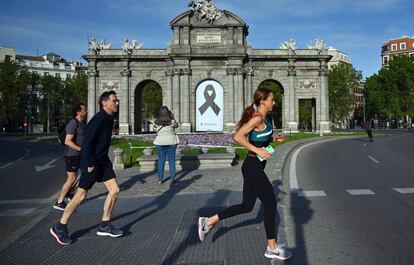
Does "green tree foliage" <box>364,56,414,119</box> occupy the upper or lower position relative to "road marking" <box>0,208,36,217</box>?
upper

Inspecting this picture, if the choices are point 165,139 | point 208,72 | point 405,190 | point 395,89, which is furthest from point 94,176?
point 395,89

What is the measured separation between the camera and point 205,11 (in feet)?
142

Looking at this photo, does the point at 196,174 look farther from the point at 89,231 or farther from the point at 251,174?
the point at 251,174

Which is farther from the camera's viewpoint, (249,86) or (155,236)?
(249,86)

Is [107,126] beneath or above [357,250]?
above

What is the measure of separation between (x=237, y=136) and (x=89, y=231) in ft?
9.73

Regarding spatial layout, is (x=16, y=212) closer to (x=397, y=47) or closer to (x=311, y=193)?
(x=311, y=193)

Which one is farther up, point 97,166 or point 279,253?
point 97,166

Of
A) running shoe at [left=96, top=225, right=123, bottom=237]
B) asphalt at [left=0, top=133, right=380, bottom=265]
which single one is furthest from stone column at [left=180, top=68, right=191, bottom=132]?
running shoe at [left=96, top=225, right=123, bottom=237]

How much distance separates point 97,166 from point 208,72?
126 ft

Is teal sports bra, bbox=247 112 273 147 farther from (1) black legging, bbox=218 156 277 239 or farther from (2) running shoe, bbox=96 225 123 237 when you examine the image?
(2) running shoe, bbox=96 225 123 237

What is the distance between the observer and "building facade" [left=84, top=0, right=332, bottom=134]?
141 ft

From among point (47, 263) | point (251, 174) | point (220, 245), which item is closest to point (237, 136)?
point (251, 174)

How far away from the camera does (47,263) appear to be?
4.85 meters
